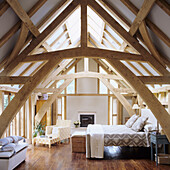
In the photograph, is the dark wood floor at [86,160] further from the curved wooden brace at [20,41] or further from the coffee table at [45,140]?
the curved wooden brace at [20,41]

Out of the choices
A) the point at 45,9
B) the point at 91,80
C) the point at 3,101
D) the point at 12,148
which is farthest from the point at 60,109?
the point at 45,9

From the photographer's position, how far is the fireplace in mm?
11062

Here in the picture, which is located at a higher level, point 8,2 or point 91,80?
point 8,2

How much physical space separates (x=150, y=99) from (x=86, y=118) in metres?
6.43

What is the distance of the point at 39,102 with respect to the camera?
10141 millimetres

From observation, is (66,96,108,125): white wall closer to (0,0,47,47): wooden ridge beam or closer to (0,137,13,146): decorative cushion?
(0,137,13,146): decorative cushion

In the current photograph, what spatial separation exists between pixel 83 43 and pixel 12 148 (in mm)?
3039

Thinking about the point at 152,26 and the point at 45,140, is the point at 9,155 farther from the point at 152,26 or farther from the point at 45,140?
the point at 152,26

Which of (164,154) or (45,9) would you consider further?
(164,154)

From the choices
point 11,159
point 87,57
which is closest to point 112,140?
point 87,57

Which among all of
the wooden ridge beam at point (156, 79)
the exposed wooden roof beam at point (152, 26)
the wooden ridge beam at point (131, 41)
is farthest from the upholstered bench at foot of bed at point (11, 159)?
the exposed wooden roof beam at point (152, 26)

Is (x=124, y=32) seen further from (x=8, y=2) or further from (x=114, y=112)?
(x=114, y=112)

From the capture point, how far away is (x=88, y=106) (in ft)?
36.2

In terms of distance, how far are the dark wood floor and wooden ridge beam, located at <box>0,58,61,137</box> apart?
1.27 m
